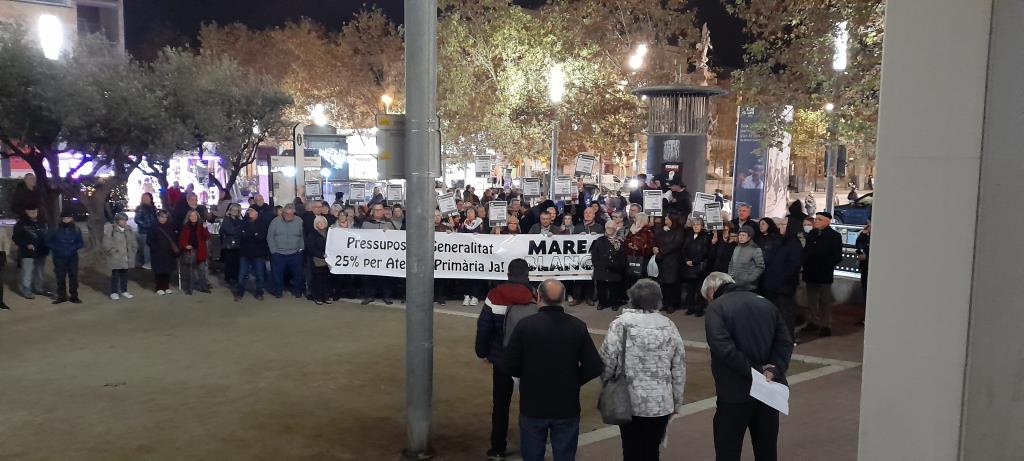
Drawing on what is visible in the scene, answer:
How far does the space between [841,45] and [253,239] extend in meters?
11.6

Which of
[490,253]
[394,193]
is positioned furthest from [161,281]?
[490,253]

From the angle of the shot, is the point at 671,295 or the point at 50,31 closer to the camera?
the point at 671,295

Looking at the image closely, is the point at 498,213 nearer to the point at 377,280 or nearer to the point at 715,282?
the point at 377,280

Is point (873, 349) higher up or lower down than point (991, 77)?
lower down

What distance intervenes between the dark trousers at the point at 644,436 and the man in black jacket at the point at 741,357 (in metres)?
0.40

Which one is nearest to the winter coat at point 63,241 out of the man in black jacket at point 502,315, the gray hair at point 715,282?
the man in black jacket at point 502,315

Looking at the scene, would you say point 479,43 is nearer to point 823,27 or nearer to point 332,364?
point 823,27

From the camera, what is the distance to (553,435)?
525cm

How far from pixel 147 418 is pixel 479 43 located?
23601mm

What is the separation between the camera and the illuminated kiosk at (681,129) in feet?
76.2

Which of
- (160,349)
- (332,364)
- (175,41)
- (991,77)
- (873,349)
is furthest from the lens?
(175,41)

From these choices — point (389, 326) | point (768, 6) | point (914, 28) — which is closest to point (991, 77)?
point (914, 28)

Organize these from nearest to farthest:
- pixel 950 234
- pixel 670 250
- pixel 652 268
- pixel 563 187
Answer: pixel 950 234
pixel 670 250
pixel 652 268
pixel 563 187

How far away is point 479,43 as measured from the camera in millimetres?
29375
